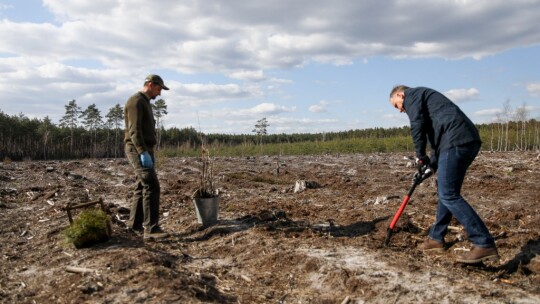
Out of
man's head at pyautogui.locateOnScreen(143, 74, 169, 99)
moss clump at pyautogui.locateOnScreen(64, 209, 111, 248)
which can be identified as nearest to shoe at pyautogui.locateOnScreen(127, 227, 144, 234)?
moss clump at pyautogui.locateOnScreen(64, 209, 111, 248)

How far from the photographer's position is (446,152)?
4.45m

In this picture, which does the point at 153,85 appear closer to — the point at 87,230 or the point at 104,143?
the point at 87,230

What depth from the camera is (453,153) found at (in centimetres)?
439

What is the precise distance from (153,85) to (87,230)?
2044 millimetres

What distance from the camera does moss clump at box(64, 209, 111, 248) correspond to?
4.92 m

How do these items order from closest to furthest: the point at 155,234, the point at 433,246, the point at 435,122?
the point at 435,122
the point at 433,246
the point at 155,234

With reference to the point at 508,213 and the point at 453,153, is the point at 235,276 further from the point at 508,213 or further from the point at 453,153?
the point at 508,213

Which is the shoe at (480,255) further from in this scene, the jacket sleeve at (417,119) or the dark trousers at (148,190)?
the dark trousers at (148,190)

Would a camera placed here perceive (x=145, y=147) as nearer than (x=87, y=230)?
No

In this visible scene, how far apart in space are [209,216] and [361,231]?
2.13 m

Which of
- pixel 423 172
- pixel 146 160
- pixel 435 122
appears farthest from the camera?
pixel 146 160

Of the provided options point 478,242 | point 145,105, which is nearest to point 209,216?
point 145,105

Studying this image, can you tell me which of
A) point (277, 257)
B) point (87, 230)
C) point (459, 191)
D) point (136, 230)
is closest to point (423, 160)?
point (459, 191)

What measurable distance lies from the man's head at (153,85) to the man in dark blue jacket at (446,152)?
9.98ft
